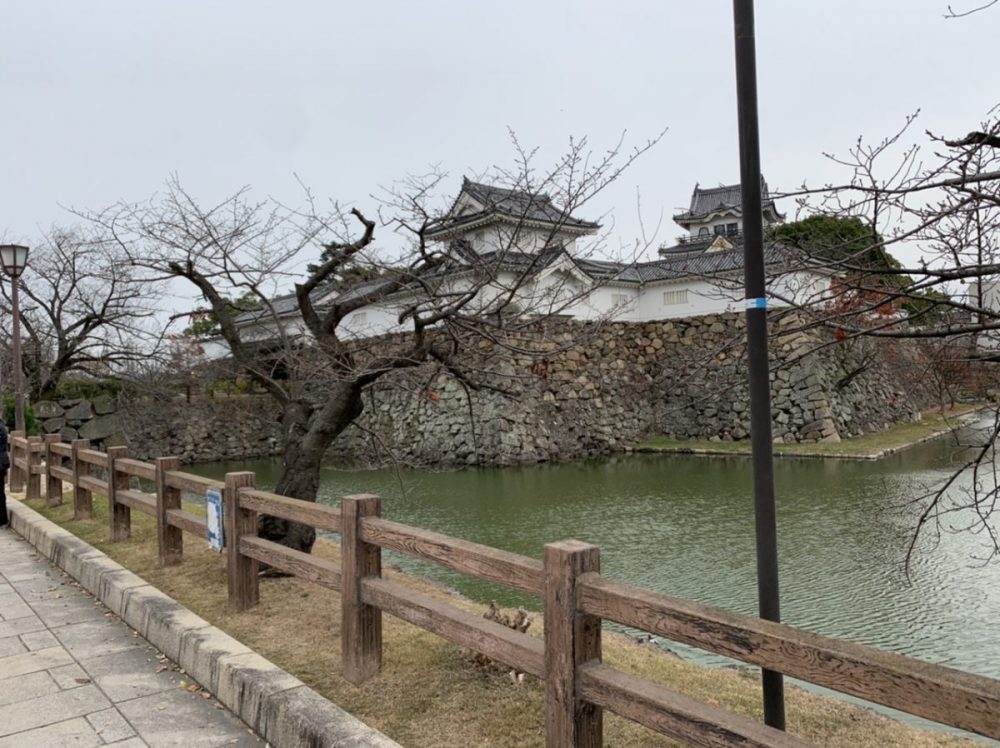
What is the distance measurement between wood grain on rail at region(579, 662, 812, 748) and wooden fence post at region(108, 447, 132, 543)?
5.25 metres

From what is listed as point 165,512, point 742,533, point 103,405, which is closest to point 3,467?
point 165,512

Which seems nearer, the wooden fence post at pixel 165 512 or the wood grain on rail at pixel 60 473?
the wooden fence post at pixel 165 512

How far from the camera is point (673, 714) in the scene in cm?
199

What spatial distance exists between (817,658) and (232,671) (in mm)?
2481

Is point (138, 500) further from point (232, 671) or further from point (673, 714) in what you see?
point (673, 714)

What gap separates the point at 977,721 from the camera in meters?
1.46

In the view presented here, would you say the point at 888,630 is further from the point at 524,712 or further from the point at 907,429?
the point at 907,429

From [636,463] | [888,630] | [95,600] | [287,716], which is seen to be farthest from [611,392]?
[287,716]

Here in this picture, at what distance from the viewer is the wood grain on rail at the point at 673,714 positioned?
5.99ft

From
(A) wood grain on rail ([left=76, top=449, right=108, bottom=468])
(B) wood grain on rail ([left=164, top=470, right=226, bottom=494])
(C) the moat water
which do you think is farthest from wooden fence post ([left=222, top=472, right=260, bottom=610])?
(A) wood grain on rail ([left=76, top=449, right=108, bottom=468])

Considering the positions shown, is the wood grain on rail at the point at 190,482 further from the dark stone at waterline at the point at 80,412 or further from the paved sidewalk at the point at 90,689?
the dark stone at waterline at the point at 80,412

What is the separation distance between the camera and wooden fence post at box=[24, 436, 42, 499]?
9070 millimetres

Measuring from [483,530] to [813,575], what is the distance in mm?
4616

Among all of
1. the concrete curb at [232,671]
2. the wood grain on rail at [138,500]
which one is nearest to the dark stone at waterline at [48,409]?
the wood grain on rail at [138,500]
